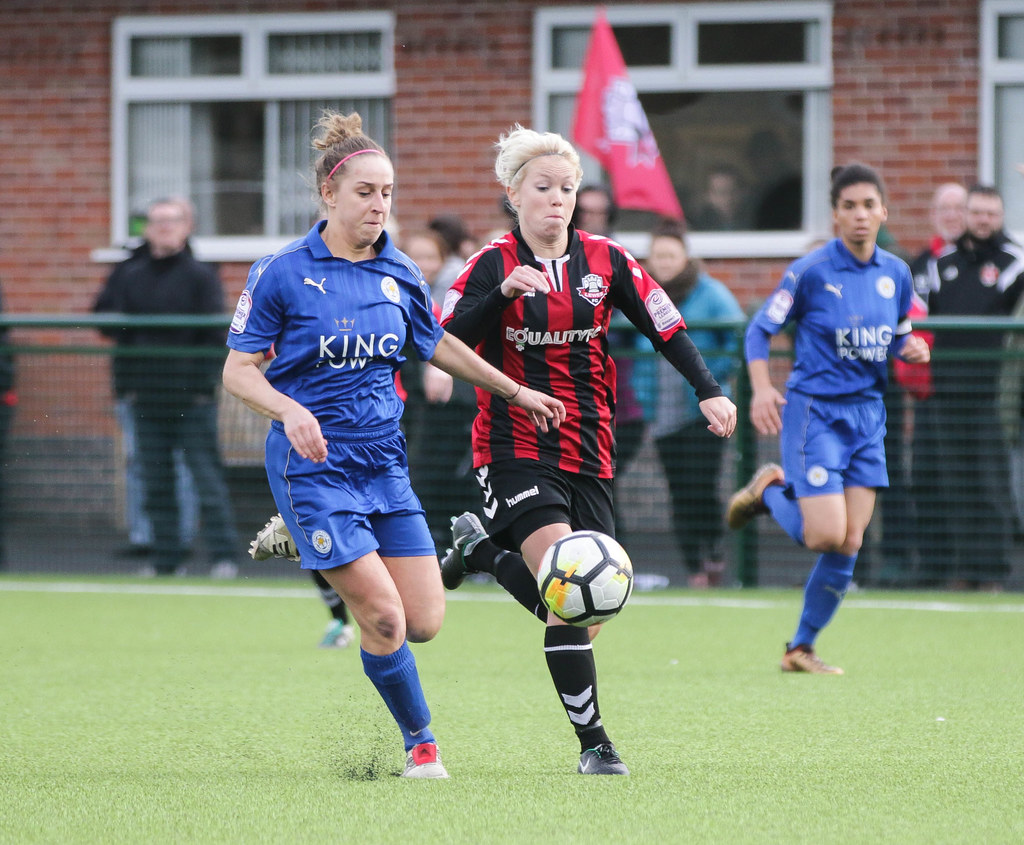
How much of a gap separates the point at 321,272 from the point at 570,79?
29.5ft

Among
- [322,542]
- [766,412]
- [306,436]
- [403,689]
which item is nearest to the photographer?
[306,436]

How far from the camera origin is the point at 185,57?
46.9ft

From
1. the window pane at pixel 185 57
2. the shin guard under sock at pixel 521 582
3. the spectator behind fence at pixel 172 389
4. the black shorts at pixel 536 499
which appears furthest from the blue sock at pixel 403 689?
the window pane at pixel 185 57

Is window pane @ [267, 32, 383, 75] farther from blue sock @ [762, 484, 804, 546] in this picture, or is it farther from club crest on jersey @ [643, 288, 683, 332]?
club crest on jersey @ [643, 288, 683, 332]

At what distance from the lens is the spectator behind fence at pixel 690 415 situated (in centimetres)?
1039

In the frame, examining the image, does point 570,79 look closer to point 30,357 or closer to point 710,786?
point 30,357

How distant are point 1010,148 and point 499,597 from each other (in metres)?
5.95

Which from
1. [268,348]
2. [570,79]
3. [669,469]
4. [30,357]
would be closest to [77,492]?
[30,357]

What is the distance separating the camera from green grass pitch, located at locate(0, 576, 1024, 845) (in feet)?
14.2

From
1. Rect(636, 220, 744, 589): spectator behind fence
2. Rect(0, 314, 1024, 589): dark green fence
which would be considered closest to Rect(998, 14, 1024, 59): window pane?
Rect(0, 314, 1024, 589): dark green fence

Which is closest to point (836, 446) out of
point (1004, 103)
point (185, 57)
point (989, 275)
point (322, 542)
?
point (322, 542)

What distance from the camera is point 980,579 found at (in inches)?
403

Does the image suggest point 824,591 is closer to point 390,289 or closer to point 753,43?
point 390,289

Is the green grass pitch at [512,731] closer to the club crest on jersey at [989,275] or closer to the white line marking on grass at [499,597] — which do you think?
the white line marking on grass at [499,597]
